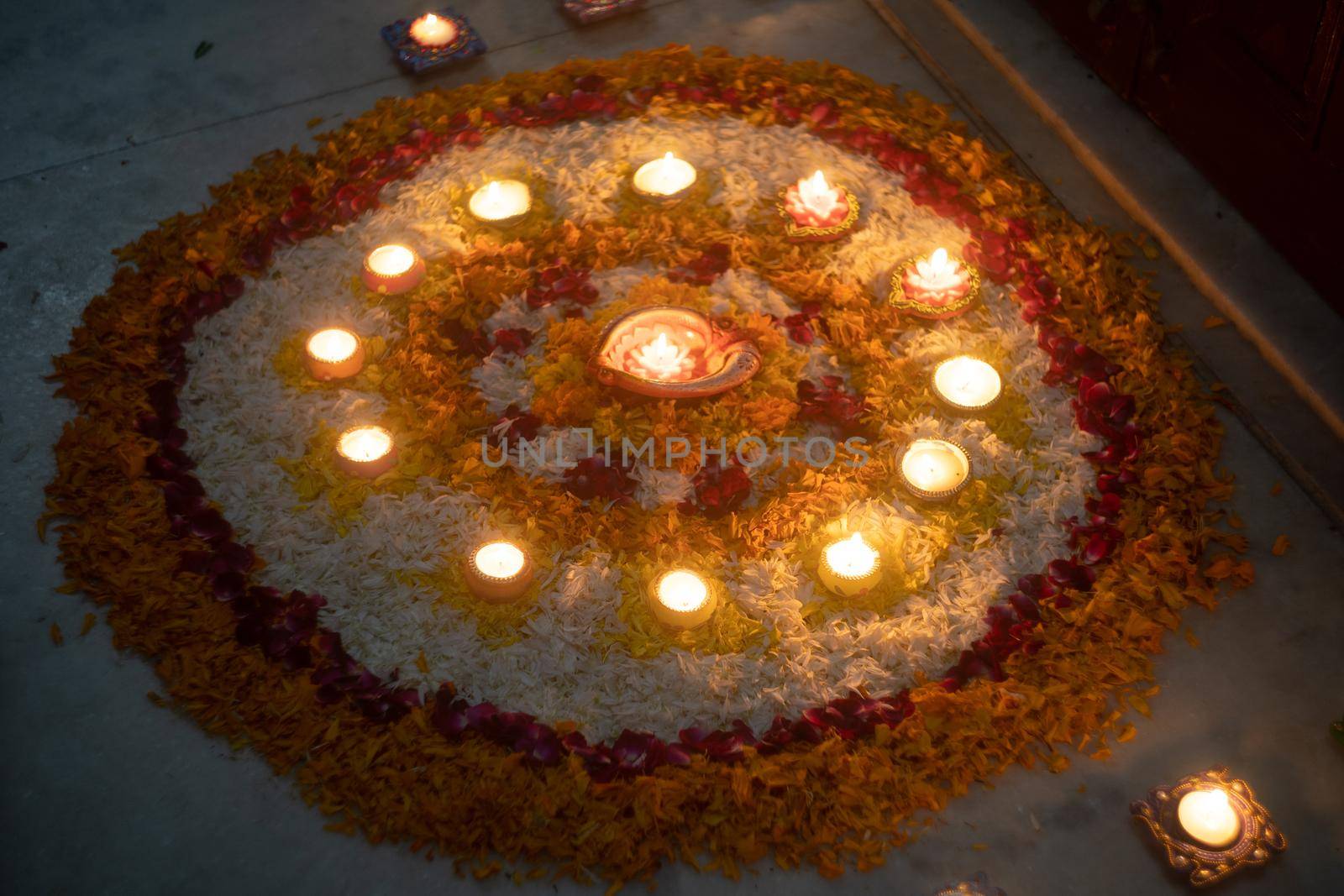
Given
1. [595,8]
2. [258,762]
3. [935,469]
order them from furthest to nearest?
[595,8]
[935,469]
[258,762]

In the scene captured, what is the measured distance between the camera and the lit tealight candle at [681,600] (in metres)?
3.42

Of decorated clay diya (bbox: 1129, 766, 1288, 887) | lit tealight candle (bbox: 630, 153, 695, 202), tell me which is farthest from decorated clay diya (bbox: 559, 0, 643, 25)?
decorated clay diya (bbox: 1129, 766, 1288, 887)

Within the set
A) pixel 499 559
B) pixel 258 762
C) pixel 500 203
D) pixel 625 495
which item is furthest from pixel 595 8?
pixel 258 762

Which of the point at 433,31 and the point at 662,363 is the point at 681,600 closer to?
the point at 662,363

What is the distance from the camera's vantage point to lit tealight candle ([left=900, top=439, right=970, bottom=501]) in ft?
12.3

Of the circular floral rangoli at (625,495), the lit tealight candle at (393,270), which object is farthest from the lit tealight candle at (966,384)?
the lit tealight candle at (393,270)

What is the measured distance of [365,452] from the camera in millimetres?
3842

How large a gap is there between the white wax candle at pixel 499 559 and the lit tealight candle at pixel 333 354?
0.95 metres

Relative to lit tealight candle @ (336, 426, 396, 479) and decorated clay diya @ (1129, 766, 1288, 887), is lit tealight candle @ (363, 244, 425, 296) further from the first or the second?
decorated clay diya @ (1129, 766, 1288, 887)

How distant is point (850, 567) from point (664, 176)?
77.5 inches

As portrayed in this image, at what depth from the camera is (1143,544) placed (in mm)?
3615

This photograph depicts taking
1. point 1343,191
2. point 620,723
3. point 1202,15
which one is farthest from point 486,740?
point 1202,15

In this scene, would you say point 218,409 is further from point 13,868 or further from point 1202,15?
point 1202,15

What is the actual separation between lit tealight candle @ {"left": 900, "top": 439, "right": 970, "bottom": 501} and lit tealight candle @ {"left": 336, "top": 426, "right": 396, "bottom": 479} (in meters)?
1.65
